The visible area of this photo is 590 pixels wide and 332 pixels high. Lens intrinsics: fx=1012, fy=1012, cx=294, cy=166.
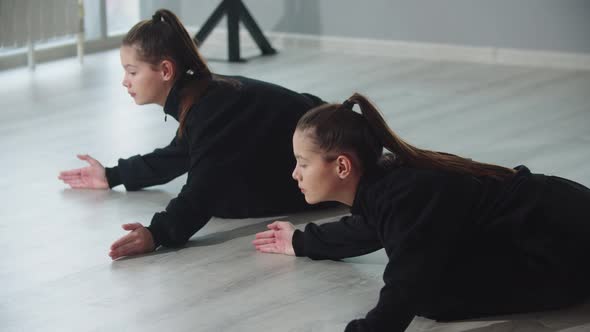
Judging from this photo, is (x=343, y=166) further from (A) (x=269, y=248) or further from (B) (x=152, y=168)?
(B) (x=152, y=168)

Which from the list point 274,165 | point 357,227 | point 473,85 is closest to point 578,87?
point 473,85

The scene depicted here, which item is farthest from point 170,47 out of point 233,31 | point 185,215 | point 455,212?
point 233,31

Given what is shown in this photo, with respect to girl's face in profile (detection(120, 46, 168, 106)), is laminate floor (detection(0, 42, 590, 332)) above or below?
below


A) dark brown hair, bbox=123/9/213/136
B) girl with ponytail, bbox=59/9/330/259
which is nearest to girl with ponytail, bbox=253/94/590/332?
girl with ponytail, bbox=59/9/330/259

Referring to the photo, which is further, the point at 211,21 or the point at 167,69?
the point at 211,21

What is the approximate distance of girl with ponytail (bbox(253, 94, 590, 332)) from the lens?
1778 mm

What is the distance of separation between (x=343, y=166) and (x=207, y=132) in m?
0.66

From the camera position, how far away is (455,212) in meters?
1.80

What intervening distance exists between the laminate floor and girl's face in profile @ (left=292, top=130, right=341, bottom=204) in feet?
0.82

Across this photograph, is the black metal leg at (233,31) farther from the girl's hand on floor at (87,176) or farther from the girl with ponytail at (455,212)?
the girl with ponytail at (455,212)

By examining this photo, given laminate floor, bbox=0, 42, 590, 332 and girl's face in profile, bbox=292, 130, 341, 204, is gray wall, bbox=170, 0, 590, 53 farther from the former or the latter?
girl's face in profile, bbox=292, 130, 341, 204

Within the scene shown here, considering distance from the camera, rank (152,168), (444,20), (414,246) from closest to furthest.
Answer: (414,246), (152,168), (444,20)

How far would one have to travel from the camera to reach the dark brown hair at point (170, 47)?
2387mm

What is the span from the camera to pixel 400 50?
5176 mm
